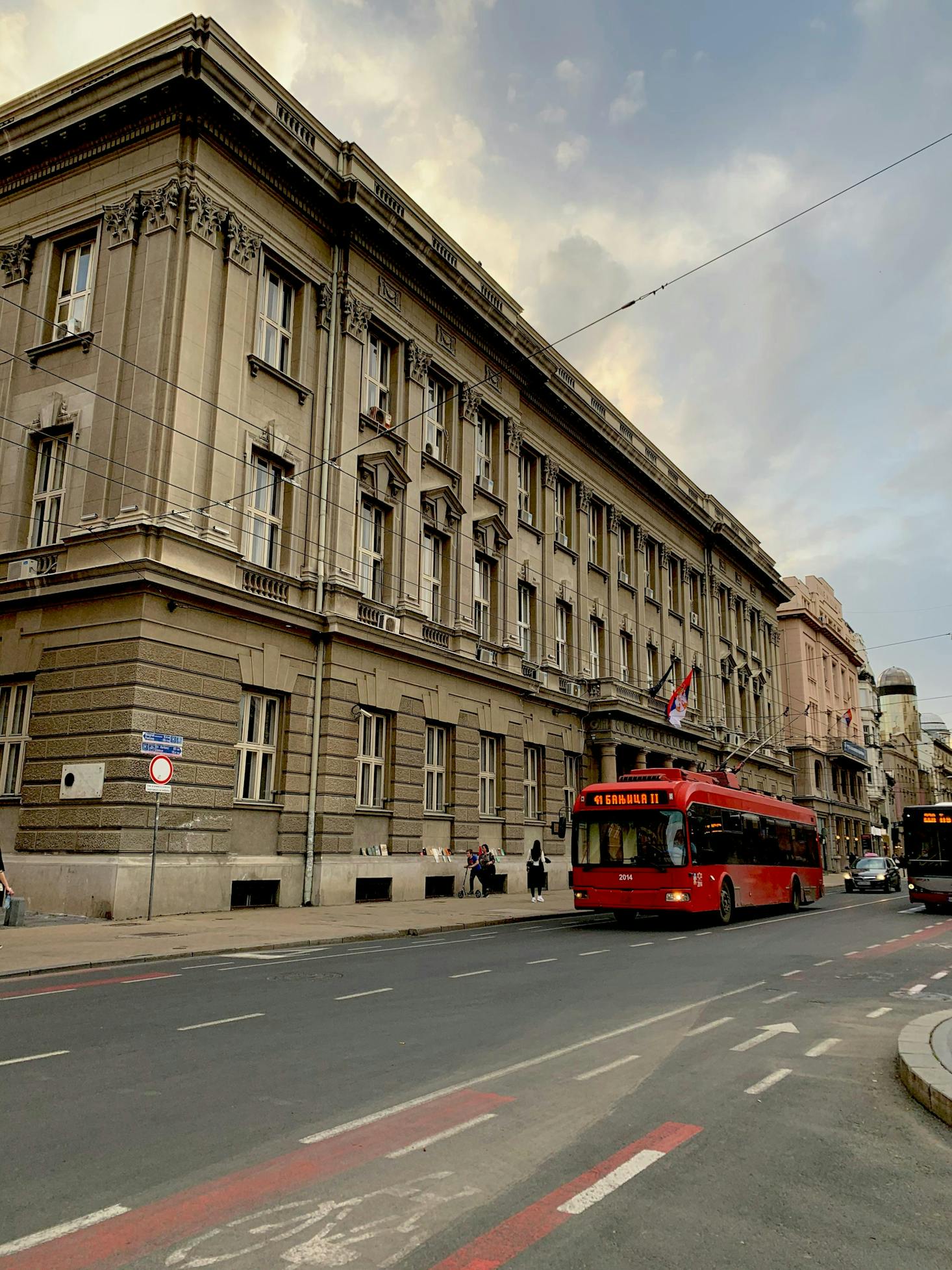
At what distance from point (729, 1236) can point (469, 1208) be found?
118 cm

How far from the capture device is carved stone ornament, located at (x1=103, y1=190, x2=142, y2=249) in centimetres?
2194

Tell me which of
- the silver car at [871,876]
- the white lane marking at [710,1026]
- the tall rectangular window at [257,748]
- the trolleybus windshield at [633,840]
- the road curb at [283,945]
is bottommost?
the white lane marking at [710,1026]

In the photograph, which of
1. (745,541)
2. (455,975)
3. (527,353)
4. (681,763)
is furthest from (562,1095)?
(745,541)

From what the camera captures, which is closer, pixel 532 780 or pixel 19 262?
pixel 19 262

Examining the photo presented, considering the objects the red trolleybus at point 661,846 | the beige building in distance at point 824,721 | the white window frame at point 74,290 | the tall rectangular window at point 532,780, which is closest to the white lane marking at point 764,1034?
the red trolleybus at point 661,846

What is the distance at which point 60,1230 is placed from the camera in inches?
168

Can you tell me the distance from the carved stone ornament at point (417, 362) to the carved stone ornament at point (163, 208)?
8.38 meters

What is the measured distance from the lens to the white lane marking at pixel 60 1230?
409 centimetres

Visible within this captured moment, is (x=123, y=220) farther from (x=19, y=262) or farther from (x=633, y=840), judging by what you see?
(x=633, y=840)

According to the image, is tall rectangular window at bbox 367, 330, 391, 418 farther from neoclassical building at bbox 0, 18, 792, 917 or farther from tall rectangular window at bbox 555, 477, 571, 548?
tall rectangular window at bbox 555, 477, 571, 548

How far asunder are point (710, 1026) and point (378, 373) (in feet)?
73.2

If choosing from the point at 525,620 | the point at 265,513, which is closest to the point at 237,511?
the point at 265,513

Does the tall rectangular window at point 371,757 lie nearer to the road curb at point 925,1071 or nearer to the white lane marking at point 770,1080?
the road curb at point 925,1071

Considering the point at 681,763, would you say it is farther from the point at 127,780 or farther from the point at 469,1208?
the point at 469,1208
